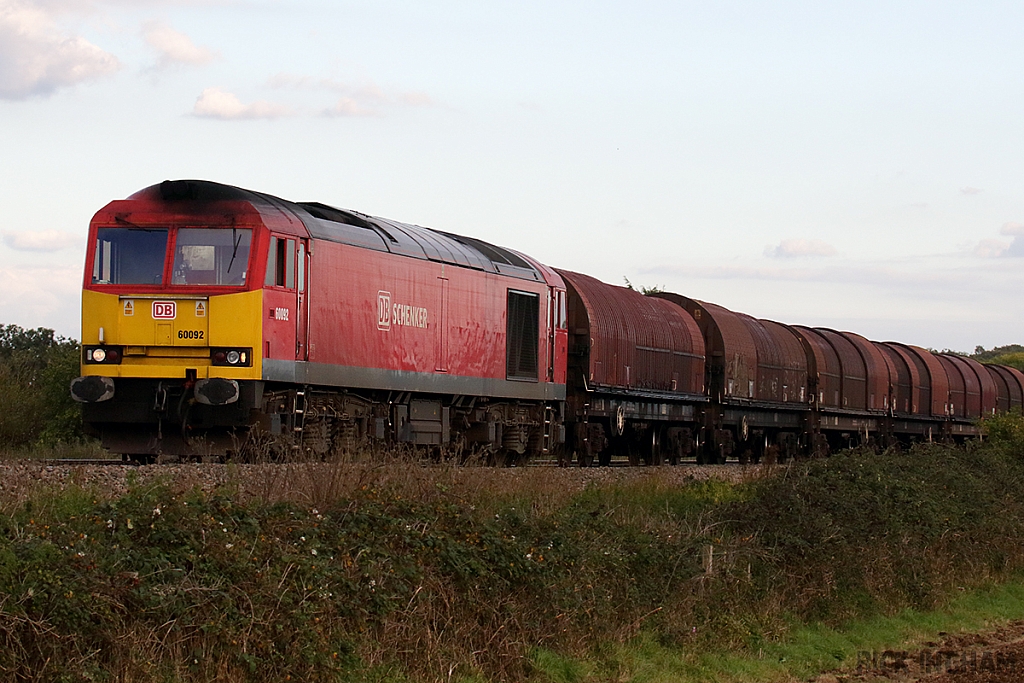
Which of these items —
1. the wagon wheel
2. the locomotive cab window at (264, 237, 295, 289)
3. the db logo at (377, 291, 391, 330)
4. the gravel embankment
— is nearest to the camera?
the gravel embankment

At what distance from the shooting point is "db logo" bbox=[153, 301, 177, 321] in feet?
55.1

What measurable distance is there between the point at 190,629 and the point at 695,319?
983 inches

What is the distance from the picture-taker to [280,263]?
17234mm

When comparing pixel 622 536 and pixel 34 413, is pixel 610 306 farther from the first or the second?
pixel 34 413

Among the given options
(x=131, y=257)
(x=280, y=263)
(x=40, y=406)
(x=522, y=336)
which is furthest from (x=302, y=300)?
(x=40, y=406)

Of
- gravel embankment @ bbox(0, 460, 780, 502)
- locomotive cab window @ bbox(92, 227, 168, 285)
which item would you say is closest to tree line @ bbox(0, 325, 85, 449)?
locomotive cab window @ bbox(92, 227, 168, 285)

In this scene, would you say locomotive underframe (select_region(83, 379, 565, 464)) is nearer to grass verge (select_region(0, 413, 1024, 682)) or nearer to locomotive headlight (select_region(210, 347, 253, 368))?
locomotive headlight (select_region(210, 347, 253, 368))

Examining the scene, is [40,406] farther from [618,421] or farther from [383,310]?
[383,310]

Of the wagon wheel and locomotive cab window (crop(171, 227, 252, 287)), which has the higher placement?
locomotive cab window (crop(171, 227, 252, 287))

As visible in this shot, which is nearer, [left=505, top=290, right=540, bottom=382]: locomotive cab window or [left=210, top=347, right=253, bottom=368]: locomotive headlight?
[left=210, top=347, right=253, bottom=368]: locomotive headlight

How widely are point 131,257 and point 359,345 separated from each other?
3.47m

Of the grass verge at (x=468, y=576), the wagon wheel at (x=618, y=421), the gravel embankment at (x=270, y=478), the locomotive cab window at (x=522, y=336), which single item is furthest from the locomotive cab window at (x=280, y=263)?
the wagon wheel at (x=618, y=421)

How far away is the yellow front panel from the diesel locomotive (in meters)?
0.03

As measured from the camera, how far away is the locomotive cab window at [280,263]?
16953 millimetres
